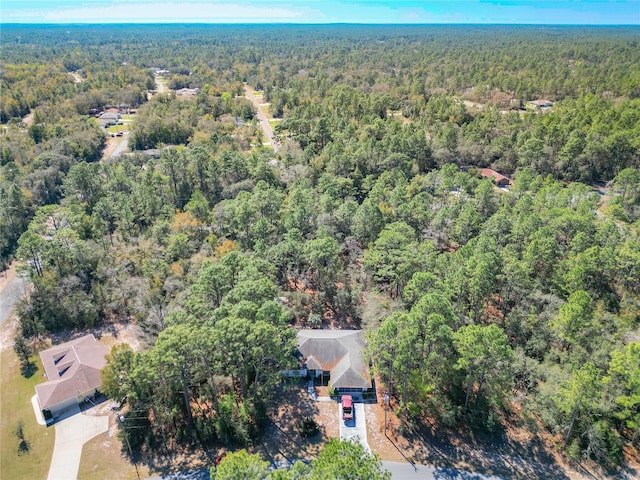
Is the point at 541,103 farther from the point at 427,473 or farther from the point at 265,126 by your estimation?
the point at 427,473

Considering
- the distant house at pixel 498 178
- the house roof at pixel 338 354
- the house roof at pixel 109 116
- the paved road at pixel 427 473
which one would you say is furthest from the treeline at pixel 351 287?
the house roof at pixel 109 116

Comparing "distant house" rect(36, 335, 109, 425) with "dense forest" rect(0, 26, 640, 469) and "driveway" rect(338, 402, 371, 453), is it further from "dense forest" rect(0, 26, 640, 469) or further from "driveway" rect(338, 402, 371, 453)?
"driveway" rect(338, 402, 371, 453)

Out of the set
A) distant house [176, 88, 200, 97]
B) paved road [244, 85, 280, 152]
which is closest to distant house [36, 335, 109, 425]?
paved road [244, 85, 280, 152]

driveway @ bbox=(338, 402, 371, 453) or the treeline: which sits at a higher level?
the treeline

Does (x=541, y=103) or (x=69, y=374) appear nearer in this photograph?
(x=69, y=374)

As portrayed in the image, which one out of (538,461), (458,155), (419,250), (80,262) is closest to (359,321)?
(419,250)

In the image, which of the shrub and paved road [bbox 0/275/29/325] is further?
paved road [bbox 0/275/29/325]

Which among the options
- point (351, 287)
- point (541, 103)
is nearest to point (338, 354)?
point (351, 287)
